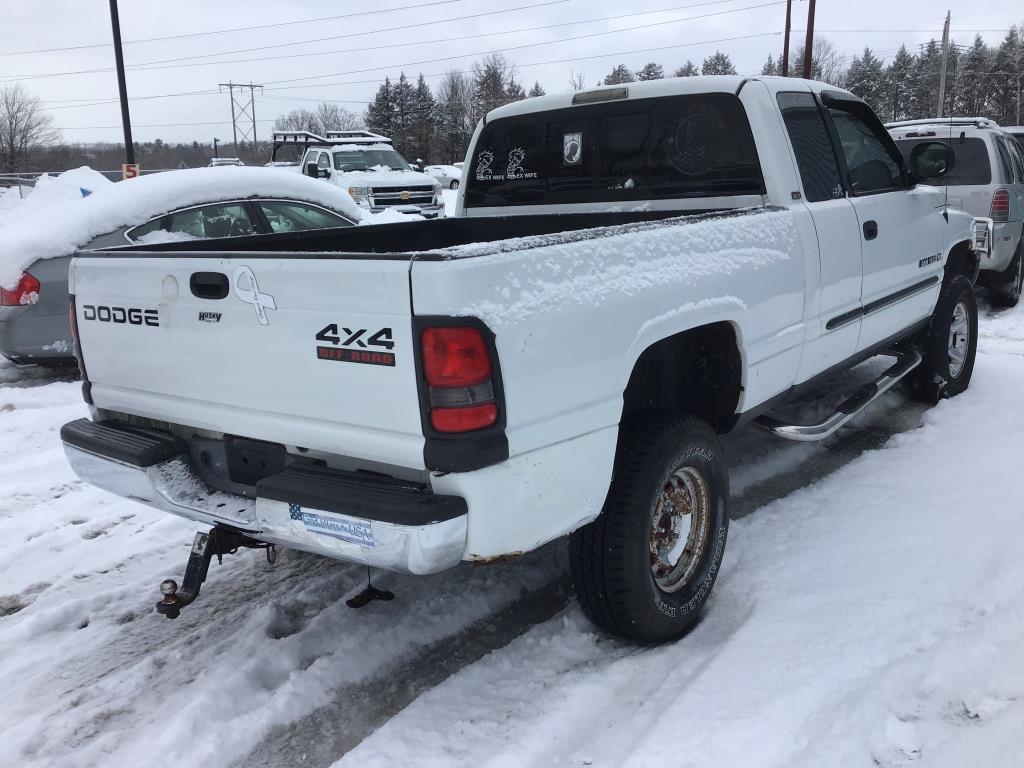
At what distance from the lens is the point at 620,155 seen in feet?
14.1

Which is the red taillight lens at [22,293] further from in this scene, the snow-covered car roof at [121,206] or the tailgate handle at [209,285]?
the tailgate handle at [209,285]

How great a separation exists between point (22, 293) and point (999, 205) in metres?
10.1

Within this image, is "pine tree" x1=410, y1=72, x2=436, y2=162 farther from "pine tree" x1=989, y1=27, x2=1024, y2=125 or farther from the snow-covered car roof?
the snow-covered car roof

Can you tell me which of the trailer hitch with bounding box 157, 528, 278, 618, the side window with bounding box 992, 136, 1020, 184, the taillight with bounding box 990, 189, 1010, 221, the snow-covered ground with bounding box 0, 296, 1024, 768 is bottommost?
the snow-covered ground with bounding box 0, 296, 1024, 768

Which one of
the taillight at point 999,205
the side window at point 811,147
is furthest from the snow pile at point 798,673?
the taillight at point 999,205

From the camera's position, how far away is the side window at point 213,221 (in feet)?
24.2

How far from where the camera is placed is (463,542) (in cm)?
231

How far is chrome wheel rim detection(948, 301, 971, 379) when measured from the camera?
6047 mm

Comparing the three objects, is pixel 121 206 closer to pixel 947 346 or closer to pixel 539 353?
pixel 539 353

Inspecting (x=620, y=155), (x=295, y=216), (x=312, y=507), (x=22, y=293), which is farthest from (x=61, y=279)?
(x=312, y=507)

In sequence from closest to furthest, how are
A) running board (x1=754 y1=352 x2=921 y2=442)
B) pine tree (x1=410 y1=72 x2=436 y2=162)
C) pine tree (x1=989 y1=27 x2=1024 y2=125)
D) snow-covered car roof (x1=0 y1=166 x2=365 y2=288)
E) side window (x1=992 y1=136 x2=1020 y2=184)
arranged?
running board (x1=754 y1=352 x2=921 y2=442) → snow-covered car roof (x1=0 y1=166 x2=365 y2=288) → side window (x1=992 y1=136 x2=1020 y2=184) → pine tree (x1=410 y1=72 x2=436 y2=162) → pine tree (x1=989 y1=27 x2=1024 y2=125)

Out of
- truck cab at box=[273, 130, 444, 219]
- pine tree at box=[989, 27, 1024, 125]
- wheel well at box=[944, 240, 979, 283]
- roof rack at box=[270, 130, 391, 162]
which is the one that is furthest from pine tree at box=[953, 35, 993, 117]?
wheel well at box=[944, 240, 979, 283]

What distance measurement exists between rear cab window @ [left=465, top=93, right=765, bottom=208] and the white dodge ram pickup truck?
1cm

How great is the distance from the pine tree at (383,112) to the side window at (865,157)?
71.0 meters
